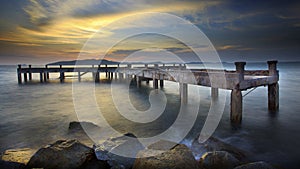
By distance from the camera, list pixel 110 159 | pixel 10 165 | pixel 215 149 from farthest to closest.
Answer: pixel 215 149 < pixel 110 159 < pixel 10 165

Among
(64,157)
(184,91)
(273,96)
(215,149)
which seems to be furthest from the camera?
(184,91)

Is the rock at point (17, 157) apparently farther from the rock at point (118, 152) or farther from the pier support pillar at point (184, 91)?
the pier support pillar at point (184, 91)

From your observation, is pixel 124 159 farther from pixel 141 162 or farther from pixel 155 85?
pixel 155 85

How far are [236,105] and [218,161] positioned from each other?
3074 mm

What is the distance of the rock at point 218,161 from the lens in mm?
3545

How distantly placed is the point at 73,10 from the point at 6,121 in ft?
23.1

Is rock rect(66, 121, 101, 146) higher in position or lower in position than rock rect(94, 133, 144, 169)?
lower

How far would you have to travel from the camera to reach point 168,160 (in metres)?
3.32

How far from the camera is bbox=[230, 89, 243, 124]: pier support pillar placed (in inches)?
232

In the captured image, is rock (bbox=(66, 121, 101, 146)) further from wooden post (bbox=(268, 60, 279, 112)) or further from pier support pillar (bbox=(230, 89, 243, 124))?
wooden post (bbox=(268, 60, 279, 112))

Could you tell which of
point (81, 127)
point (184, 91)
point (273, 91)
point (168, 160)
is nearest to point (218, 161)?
point (168, 160)

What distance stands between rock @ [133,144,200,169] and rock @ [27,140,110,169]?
0.72 meters

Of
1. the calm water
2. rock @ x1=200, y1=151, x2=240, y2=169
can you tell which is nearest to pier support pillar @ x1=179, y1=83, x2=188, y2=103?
the calm water

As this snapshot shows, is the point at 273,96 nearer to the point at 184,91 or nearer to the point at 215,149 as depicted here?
the point at 184,91
